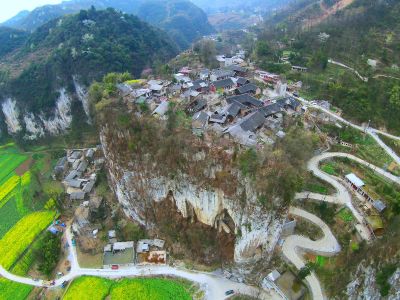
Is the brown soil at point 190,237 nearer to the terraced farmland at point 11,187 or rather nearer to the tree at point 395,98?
the terraced farmland at point 11,187

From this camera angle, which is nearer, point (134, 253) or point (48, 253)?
point (134, 253)

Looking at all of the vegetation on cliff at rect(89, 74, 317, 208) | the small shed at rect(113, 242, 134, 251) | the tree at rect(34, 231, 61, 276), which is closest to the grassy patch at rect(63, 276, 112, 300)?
the small shed at rect(113, 242, 134, 251)

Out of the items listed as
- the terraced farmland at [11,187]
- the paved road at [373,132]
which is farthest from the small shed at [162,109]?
the terraced farmland at [11,187]

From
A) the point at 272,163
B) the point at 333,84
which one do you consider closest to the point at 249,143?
the point at 272,163

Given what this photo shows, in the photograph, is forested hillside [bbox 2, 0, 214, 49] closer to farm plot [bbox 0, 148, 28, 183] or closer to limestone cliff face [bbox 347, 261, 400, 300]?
farm plot [bbox 0, 148, 28, 183]

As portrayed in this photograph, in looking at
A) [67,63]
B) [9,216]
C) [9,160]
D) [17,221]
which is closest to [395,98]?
[17,221]

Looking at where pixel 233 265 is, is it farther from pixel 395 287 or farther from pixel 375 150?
pixel 375 150

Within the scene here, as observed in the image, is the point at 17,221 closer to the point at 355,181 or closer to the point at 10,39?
the point at 355,181
